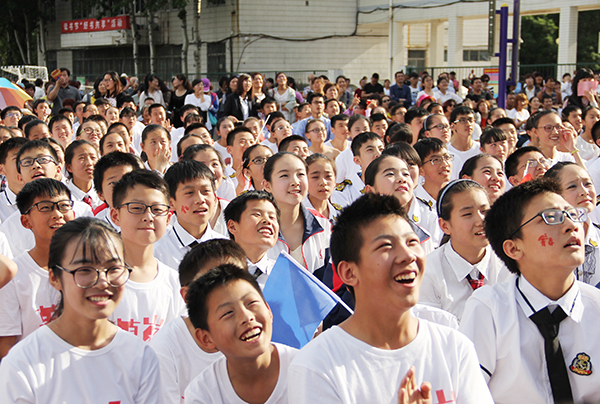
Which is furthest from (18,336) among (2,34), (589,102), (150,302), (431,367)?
(2,34)

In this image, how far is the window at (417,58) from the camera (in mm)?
26172

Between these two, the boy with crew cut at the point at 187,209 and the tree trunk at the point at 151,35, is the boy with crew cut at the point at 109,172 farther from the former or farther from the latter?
the tree trunk at the point at 151,35

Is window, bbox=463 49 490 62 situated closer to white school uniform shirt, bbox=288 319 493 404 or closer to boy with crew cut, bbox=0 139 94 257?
boy with crew cut, bbox=0 139 94 257

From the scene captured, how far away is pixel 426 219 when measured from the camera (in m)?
4.73

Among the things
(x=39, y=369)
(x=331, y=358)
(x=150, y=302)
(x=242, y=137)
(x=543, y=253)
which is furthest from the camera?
(x=242, y=137)

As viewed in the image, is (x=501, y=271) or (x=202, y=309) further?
(x=501, y=271)

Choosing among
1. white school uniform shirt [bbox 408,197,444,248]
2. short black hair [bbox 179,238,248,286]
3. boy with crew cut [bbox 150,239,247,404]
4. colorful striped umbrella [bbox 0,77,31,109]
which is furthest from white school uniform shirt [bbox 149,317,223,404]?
colorful striped umbrella [bbox 0,77,31,109]

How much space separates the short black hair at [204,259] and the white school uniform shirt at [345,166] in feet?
13.1

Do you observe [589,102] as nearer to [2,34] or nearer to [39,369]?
[39,369]

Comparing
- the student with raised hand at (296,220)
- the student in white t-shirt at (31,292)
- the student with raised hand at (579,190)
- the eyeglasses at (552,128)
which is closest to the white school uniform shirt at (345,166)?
the eyeglasses at (552,128)

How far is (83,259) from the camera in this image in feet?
7.72

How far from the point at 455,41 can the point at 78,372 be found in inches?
818

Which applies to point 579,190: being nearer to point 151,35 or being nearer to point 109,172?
point 109,172

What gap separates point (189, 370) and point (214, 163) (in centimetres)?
305
